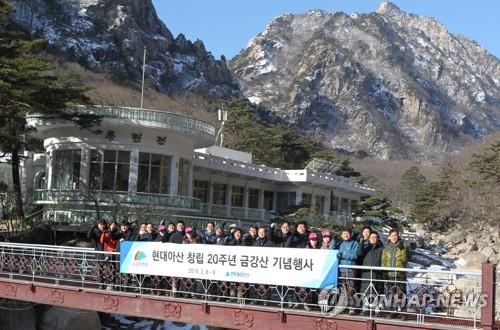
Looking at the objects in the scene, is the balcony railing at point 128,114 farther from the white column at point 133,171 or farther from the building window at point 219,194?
the building window at point 219,194

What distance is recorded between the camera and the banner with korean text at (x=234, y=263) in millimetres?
10352

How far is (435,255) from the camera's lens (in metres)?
45.9

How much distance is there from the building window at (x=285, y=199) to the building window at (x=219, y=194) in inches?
234

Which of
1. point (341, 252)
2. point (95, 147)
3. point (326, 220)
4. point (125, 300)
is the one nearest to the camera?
point (341, 252)

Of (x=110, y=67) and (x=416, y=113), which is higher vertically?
(x=416, y=113)

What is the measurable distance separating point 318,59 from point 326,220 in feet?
523

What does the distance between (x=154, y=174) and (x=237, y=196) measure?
43.8 feet

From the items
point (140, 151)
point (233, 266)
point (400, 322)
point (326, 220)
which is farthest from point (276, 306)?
point (326, 220)

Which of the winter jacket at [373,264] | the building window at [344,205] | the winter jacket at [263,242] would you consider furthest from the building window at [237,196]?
the winter jacket at [373,264]

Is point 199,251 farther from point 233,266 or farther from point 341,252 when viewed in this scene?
point 341,252

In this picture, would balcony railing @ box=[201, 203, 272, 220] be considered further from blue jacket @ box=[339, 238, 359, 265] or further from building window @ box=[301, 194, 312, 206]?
blue jacket @ box=[339, 238, 359, 265]

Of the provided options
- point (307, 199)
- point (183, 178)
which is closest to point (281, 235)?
point (183, 178)

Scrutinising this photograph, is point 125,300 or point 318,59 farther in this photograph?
point 318,59

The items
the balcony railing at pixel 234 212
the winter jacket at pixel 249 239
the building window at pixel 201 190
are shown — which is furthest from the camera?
the building window at pixel 201 190
